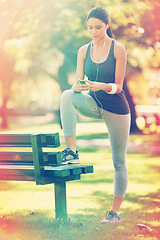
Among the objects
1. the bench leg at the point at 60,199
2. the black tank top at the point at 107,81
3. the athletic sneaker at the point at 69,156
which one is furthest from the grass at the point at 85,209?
the black tank top at the point at 107,81

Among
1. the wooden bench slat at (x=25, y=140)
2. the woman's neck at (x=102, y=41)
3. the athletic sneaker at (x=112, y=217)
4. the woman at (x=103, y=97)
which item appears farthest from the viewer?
the athletic sneaker at (x=112, y=217)

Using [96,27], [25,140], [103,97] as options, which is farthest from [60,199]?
[96,27]

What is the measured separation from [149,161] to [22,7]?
6770 mm

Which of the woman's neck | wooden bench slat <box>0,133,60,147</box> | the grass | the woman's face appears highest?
the woman's face

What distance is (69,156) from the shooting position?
460cm

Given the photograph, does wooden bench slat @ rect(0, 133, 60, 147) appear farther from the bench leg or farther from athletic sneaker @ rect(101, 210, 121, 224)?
athletic sneaker @ rect(101, 210, 121, 224)

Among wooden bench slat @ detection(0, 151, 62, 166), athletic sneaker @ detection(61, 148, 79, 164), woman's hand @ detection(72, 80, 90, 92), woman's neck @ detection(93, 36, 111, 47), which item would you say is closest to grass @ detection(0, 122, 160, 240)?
athletic sneaker @ detection(61, 148, 79, 164)

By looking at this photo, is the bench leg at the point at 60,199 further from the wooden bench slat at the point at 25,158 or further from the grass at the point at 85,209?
the wooden bench slat at the point at 25,158

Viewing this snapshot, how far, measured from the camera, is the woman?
4547mm

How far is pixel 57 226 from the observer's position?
474 cm

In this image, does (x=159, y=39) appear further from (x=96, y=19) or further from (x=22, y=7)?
(x=96, y=19)

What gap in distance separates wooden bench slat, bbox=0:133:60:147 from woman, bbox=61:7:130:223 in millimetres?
220

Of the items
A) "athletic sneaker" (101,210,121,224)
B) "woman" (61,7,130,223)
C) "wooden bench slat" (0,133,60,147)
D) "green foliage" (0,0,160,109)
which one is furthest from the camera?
"green foliage" (0,0,160,109)

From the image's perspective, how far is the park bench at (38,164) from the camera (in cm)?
441
